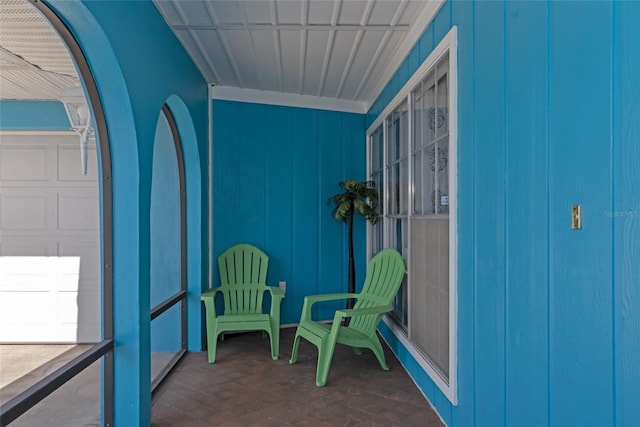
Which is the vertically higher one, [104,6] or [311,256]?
[104,6]

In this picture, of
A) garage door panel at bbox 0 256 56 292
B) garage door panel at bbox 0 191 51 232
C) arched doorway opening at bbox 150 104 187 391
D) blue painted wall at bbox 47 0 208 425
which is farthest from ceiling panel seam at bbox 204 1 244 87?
garage door panel at bbox 0 256 56 292

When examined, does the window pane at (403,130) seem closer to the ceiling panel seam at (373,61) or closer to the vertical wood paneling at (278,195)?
the ceiling panel seam at (373,61)

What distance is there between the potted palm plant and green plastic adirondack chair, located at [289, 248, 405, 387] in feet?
2.47

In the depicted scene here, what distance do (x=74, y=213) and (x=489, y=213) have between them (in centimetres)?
445

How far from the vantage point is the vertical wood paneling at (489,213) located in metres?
1.77

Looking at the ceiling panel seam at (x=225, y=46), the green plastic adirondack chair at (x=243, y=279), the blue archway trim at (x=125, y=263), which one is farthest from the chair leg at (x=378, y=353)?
the ceiling panel seam at (x=225, y=46)

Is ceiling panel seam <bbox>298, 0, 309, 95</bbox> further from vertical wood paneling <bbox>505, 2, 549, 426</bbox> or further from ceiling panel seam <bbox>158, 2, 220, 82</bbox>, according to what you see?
vertical wood paneling <bbox>505, 2, 549, 426</bbox>

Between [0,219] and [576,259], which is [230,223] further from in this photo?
[576,259]

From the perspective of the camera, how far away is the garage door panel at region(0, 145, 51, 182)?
4.58 meters

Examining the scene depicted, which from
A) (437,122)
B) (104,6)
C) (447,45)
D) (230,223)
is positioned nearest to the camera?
(104,6)

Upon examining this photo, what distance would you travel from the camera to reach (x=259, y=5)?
108 inches

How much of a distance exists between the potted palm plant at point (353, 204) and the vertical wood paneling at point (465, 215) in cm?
223

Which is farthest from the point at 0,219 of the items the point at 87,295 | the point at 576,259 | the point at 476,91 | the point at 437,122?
the point at 576,259

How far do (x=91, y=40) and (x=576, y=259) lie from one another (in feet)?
7.32
